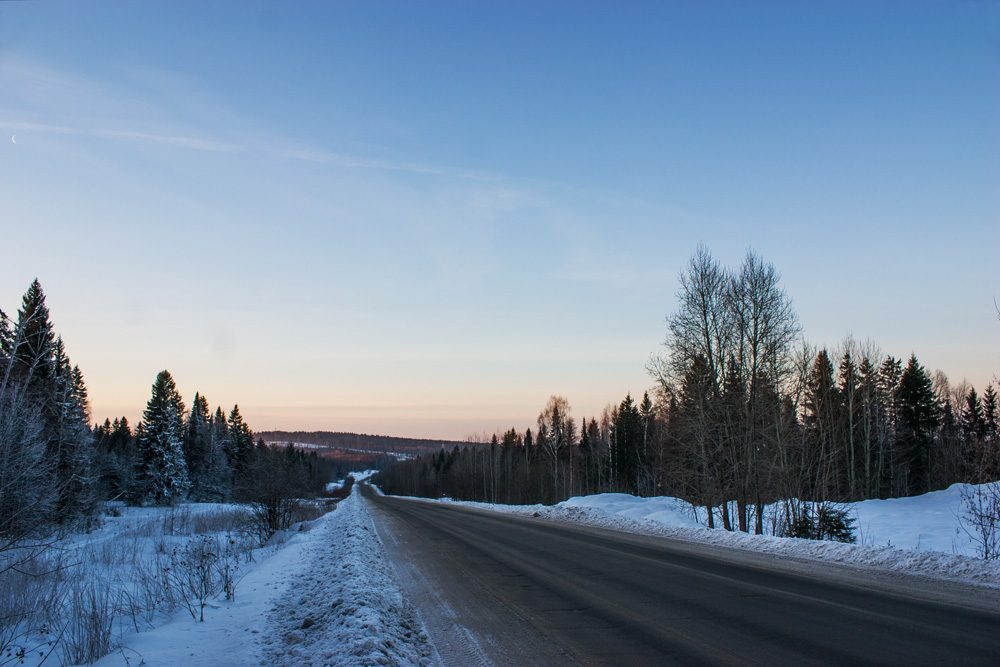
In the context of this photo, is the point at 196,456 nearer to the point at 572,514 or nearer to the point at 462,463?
the point at 462,463

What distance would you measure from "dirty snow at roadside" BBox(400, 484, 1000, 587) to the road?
1.20 m

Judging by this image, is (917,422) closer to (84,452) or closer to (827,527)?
(827,527)

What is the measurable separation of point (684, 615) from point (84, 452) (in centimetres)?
3436

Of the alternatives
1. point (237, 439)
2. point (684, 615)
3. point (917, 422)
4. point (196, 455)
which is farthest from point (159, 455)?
point (917, 422)

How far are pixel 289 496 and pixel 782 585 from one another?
1990cm

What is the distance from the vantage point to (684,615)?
23.1 feet

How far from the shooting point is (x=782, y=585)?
28.8 ft

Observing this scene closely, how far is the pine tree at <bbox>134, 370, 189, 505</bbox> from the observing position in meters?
58.8

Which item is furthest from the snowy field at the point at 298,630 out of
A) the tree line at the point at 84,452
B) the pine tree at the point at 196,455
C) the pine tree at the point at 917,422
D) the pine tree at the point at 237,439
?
the pine tree at the point at 237,439

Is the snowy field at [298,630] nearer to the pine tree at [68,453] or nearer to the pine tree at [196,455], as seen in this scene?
the pine tree at [68,453]

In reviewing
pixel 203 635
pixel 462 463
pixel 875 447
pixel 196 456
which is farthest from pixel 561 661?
pixel 462 463

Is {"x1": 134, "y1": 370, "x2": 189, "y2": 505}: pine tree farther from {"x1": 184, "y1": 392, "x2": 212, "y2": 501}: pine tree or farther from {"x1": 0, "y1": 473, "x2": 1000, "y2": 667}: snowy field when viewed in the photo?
{"x1": 0, "y1": 473, "x2": 1000, "y2": 667}: snowy field

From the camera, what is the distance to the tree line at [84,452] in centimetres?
764

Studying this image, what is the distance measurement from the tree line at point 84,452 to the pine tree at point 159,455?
107 mm
